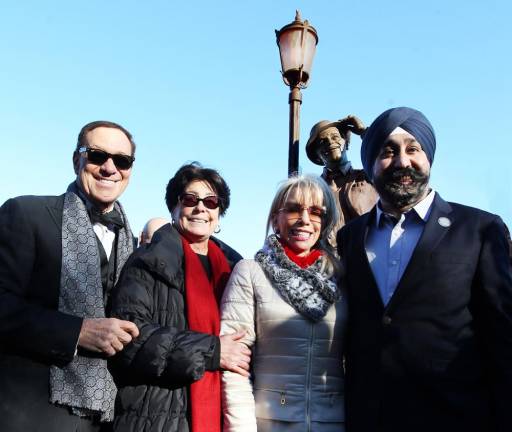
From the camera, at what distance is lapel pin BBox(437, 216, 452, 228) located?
2.63m

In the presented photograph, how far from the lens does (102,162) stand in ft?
10.4

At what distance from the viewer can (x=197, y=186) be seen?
3385mm

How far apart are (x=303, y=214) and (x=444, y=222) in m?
0.75

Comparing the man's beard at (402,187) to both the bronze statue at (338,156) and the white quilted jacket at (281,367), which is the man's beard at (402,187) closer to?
the white quilted jacket at (281,367)

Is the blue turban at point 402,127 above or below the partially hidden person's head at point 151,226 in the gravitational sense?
above

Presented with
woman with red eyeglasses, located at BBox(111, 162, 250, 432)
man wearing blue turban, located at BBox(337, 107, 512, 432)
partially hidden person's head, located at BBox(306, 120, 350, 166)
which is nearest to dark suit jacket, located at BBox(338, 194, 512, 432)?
man wearing blue turban, located at BBox(337, 107, 512, 432)

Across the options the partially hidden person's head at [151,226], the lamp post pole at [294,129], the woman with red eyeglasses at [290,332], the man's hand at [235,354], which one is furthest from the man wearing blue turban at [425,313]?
the lamp post pole at [294,129]

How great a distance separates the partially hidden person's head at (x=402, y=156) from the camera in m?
2.73

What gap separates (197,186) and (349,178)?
10.1 ft

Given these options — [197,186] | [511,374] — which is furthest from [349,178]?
[511,374]

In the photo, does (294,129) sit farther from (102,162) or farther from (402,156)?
(402,156)

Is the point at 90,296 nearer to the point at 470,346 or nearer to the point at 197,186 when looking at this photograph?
the point at 197,186

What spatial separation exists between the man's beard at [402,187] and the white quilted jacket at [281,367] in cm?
59

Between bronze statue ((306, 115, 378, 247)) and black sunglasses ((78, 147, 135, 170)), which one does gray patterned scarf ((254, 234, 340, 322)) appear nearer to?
black sunglasses ((78, 147, 135, 170))
